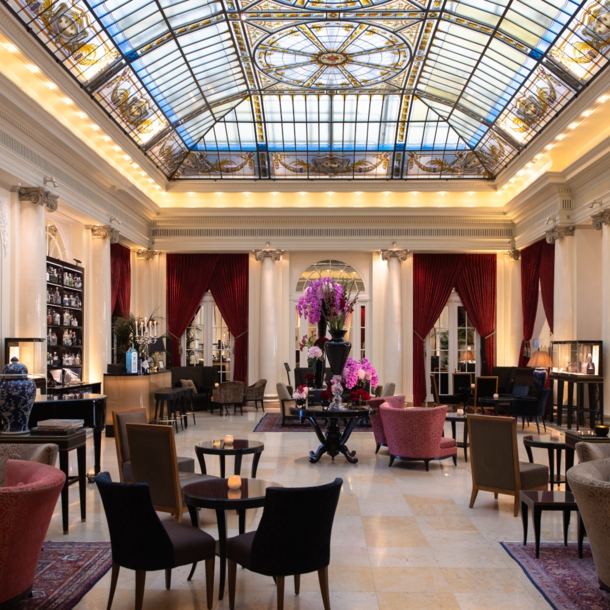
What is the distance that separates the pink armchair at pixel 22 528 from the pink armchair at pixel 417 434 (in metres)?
5.25

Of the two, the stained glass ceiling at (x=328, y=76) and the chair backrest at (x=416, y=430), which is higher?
the stained glass ceiling at (x=328, y=76)

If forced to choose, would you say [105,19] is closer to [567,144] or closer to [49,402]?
[49,402]

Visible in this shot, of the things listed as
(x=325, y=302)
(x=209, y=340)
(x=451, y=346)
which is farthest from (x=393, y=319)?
(x=325, y=302)

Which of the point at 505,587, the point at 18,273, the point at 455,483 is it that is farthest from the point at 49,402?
the point at 505,587

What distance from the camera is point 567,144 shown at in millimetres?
12922

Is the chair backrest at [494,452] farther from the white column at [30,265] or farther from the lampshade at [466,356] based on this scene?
the lampshade at [466,356]

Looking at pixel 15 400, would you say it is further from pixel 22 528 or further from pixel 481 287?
pixel 481 287

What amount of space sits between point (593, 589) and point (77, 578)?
3529mm

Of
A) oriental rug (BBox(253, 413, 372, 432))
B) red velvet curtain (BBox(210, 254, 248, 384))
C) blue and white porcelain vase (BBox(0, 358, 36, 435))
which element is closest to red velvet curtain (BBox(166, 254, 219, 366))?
red velvet curtain (BBox(210, 254, 248, 384))

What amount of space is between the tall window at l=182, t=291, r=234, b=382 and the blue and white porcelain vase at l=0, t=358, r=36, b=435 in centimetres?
1191

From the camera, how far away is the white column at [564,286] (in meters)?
13.4

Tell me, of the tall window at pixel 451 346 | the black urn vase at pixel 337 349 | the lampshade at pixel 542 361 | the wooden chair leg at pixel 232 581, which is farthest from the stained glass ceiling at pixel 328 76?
the wooden chair leg at pixel 232 581

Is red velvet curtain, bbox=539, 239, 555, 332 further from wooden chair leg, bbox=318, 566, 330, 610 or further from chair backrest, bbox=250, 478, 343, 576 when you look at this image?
chair backrest, bbox=250, 478, 343, 576

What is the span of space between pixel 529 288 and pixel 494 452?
408 inches
